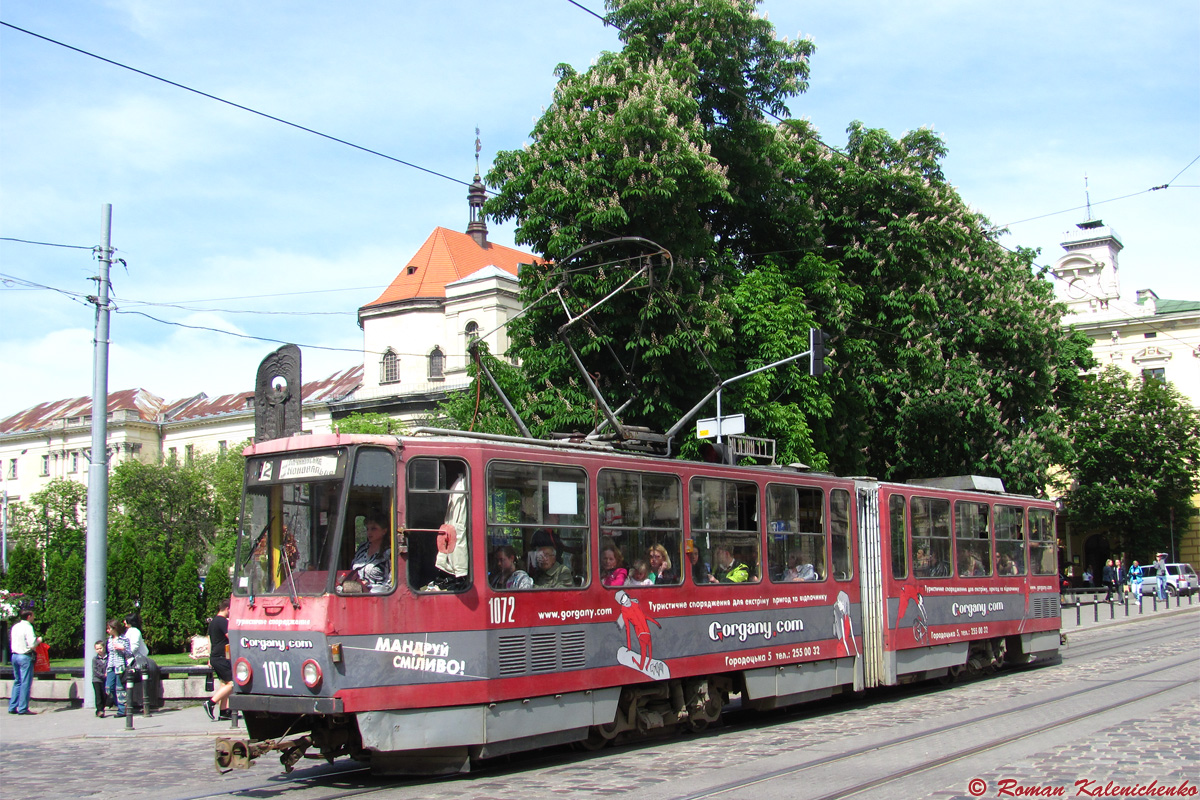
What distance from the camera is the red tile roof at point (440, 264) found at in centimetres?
7719

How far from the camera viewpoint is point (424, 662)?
10.1m

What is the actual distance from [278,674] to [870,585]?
28.3ft

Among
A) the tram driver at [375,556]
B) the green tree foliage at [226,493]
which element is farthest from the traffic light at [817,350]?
the green tree foliage at [226,493]

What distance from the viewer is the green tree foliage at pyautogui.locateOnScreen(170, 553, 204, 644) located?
33.7 metres

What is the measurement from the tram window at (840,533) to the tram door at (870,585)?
29 cm

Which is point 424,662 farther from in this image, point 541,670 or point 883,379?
point 883,379

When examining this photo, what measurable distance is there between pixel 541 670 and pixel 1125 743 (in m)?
5.61

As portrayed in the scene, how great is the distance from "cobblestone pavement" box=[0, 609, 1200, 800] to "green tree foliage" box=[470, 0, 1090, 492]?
24.8 ft

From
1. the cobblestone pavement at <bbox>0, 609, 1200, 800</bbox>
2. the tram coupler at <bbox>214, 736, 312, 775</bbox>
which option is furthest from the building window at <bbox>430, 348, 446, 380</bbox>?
the tram coupler at <bbox>214, 736, 312, 775</bbox>

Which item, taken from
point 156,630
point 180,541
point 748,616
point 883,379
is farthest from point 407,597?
point 180,541

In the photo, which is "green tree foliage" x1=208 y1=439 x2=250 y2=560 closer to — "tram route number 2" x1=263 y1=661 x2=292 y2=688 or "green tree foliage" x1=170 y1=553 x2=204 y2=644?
"green tree foliage" x1=170 y1=553 x2=204 y2=644

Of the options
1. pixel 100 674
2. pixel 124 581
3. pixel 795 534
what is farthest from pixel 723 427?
pixel 124 581

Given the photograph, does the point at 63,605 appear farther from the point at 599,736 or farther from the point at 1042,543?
the point at 1042,543

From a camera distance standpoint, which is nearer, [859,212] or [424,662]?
[424,662]
